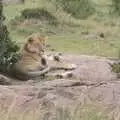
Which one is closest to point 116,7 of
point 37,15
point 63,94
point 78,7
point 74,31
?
point 78,7

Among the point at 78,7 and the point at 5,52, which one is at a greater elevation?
the point at 5,52

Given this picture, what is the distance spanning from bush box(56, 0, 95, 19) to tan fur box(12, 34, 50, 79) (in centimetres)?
827

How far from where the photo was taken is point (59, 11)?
2016 cm

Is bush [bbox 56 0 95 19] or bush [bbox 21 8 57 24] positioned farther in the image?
bush [bbox 56 0 95 19]

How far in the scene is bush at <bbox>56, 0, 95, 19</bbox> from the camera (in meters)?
20.0

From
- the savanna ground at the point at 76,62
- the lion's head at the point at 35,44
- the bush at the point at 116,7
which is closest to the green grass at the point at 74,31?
the savanna ground at the point at 76,62

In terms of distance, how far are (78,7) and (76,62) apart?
7.94 meters

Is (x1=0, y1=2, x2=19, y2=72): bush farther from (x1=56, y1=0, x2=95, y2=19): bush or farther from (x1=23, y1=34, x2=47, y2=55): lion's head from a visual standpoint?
(x1=56, y1=0, x2=95, y2=19): bush

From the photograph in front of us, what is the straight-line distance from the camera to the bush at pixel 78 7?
20.0m

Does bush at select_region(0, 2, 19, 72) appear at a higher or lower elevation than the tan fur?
higher

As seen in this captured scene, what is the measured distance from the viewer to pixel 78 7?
66.4 ft

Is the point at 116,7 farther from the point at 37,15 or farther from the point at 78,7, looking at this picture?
the point at 37,15

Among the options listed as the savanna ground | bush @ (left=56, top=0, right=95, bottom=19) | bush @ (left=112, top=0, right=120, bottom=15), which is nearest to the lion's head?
the savanna ground

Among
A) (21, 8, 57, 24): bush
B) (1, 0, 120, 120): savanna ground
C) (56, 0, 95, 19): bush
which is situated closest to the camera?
(1, 0, 120, 120): savanna ground
